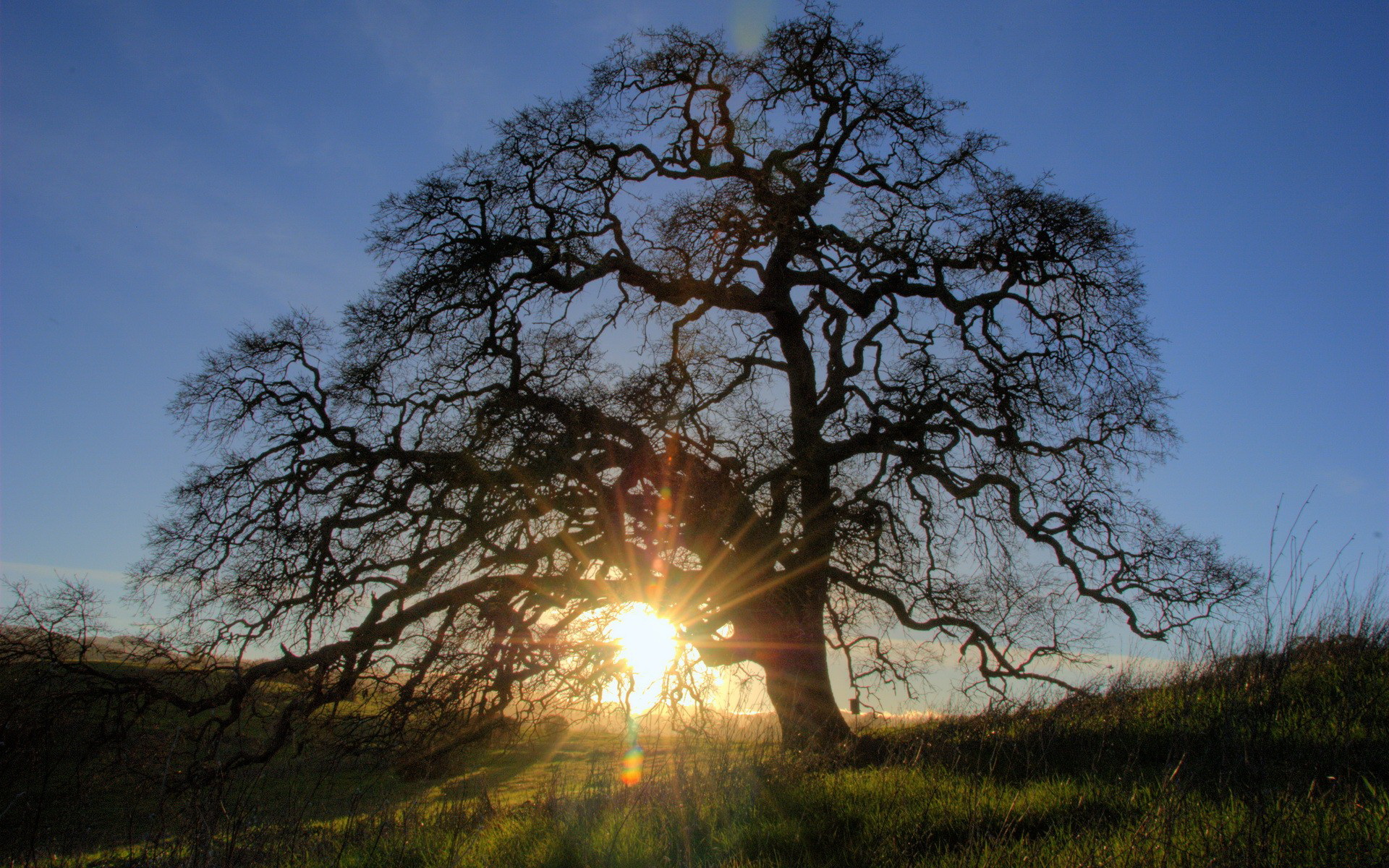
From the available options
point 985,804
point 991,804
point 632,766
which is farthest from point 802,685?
point 985,804

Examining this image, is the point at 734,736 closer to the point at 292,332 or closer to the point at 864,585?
the point at 864,585

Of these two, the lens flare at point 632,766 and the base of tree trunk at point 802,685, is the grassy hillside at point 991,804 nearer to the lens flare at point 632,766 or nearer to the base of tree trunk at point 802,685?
the lens flare at point 632,766

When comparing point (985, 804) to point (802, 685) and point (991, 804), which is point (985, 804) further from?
point (802, 685)

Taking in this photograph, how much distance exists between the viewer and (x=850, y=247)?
1123cm

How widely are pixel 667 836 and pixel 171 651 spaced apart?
6148mm

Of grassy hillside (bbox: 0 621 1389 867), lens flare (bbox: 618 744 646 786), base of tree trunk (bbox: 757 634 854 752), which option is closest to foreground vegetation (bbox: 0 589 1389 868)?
grassy hillside (bbox: 0 621 1389 867)

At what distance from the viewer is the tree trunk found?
9.65 meters

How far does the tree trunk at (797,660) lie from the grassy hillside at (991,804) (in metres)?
2.14

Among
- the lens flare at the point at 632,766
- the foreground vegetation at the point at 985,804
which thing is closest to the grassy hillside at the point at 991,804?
the foreground vegetation at the point at 985,804

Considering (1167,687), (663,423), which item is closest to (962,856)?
(1167,687)

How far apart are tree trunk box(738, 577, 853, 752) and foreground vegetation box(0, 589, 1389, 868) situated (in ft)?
6.77

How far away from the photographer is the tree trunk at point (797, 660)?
9.65 metres

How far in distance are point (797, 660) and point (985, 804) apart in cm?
518

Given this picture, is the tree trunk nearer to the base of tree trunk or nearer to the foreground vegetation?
the base of tree trunk
